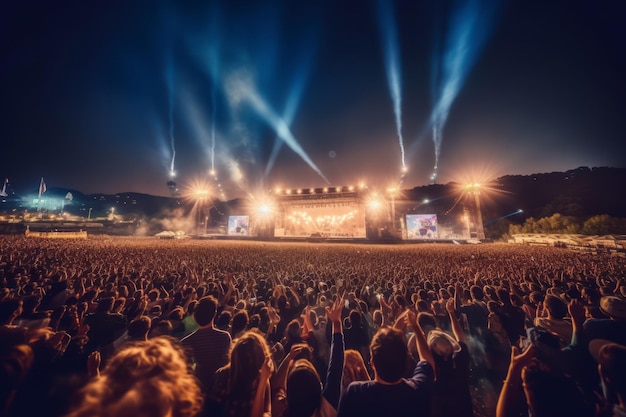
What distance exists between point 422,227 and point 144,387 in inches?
2060

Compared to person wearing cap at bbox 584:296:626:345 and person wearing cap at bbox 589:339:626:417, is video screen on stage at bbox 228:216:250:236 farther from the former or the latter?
person wearing cap at bbox 589:339:626:417

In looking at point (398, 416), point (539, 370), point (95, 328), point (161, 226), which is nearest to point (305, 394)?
point (398, 416)

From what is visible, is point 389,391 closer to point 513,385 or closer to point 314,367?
point 513,385

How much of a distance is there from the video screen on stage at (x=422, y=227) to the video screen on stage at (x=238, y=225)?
38857 mm

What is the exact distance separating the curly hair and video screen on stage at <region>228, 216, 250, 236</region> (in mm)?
58911

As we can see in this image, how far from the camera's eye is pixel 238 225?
59.4 meters

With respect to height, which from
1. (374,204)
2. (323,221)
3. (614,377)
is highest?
(374,204)

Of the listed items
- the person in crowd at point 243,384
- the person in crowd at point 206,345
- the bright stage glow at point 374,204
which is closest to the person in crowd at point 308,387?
the person in crowd at point 243,384

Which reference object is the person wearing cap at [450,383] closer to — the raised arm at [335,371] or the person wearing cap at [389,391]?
the person wearing cap at [389,391]

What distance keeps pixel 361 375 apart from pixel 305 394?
1.27 meters

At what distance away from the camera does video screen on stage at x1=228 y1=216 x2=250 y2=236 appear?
5840 cm

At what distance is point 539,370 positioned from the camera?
70.6 inches

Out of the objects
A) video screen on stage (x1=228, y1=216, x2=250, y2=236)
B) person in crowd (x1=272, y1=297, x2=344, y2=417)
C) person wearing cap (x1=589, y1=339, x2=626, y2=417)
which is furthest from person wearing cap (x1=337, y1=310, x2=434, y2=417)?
video screen on stage (x1=228, y1=216, x2=250, y2=236)

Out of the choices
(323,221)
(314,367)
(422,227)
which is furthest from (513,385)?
(422,227)
